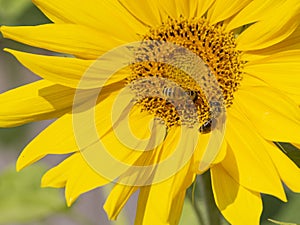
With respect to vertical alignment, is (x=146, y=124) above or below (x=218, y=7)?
below

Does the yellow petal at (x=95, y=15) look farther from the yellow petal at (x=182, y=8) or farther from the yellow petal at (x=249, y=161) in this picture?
the yellow petal at (x=249, y=161)

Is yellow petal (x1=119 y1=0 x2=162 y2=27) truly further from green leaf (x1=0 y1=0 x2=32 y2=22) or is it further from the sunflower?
green leaf (x1=0 y1=0 x2=32 y2=22)

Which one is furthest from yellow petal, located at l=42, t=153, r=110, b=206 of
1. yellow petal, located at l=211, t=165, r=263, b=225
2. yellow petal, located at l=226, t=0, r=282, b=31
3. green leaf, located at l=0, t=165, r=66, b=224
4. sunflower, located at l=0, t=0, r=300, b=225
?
green leaf, located at l=0, t=165, r=66, b=224

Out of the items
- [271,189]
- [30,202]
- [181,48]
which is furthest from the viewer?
[30,202]

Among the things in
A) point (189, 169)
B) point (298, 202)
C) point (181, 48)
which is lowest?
point (298, 202)

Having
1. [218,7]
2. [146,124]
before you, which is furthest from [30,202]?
[218,7]

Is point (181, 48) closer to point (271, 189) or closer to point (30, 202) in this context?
point (271, 189)
